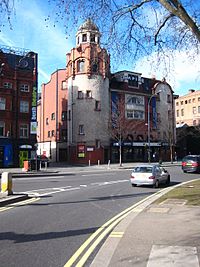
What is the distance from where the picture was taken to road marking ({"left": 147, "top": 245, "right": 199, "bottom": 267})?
235 inches

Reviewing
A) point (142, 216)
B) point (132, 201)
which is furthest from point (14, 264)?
point (132, 201)

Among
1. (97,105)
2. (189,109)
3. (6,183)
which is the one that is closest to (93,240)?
(6,183)

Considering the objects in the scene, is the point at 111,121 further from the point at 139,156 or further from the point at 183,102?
the point at 183,102

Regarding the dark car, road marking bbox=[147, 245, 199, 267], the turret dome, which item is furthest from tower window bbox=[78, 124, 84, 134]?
road marking bbox=[147, 245, 199, 267]

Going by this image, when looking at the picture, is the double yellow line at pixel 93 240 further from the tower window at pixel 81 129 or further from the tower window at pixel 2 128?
the tower window at pixel 81 129

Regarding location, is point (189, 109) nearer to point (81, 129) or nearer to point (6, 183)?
point (81, 129)

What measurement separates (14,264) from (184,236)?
3.67 m

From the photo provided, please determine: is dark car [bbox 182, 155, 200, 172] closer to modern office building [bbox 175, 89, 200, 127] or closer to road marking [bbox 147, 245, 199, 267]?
road marking [bbox 147, 245, 199, 267]

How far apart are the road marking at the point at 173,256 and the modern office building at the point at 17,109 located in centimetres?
4168

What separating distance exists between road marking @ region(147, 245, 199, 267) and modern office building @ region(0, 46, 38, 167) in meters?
41.7

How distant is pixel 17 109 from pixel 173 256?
44.7m

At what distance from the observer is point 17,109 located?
161 ft

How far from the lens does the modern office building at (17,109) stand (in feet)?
155

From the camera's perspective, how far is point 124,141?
60.4 metres
